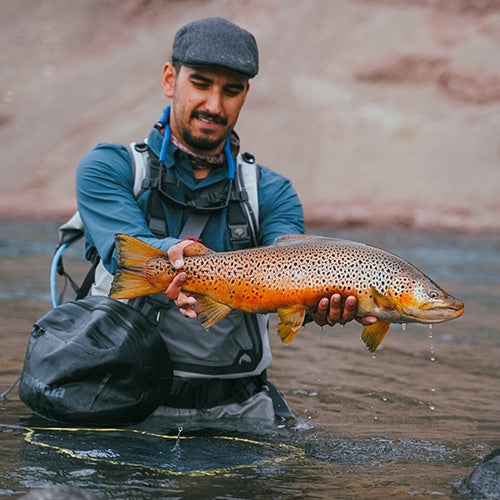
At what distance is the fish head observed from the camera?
10.2 feet

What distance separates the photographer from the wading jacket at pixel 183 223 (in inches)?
135

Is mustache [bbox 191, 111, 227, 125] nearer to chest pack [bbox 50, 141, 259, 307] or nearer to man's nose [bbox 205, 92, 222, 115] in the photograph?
man's nose [bbox 205, 92, 222, 115]

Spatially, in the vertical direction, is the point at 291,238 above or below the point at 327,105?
below

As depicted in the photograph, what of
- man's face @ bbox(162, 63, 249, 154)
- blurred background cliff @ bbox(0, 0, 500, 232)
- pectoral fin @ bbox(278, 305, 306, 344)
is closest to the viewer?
pectoral fin @ bbox(278, 305, 306, 344)

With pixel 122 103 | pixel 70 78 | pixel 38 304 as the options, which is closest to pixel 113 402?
pixel 38 304

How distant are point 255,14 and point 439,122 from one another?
12883 mm

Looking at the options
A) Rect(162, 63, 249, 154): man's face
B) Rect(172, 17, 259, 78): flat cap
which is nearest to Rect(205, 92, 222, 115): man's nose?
Rect(162, 63, 249, 154): man's face

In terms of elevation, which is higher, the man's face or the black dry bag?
the man's face

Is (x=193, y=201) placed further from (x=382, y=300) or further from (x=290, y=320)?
(x=382, y=300)

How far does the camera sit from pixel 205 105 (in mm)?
3664

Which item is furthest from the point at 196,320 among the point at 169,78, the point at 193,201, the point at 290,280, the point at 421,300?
the point at 169,78

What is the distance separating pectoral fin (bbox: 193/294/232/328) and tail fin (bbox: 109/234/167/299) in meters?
0.23

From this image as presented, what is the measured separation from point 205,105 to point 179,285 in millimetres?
940

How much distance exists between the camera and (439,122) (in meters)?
31.8
